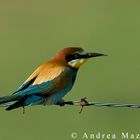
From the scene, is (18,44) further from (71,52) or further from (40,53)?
(71,52)

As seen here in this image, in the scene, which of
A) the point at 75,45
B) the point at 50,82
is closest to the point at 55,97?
the point at 50,82

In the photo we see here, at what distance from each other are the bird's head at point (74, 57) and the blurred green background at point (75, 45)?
171cm

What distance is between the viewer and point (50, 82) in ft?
22.0

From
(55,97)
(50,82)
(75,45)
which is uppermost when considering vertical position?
(50,82)

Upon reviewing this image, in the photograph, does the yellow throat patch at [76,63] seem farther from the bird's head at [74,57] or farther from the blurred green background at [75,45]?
the blurred green background at [75,45]

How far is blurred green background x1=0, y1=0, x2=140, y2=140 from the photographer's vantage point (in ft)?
29.7

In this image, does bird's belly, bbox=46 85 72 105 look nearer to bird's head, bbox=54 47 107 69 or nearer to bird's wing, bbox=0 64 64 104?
bird's wing, bbox=0 64 64 104

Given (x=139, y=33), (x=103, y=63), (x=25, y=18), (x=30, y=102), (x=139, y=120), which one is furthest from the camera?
(x=25, y=18)

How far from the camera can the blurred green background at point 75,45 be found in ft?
29.7

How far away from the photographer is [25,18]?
1575 cm

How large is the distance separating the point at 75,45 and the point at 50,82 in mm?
6092

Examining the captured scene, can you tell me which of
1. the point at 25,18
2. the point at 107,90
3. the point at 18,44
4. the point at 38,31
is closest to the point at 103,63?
the point at 107,90

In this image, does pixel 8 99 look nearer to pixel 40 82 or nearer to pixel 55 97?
pixel 40 82

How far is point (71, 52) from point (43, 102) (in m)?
0.41
